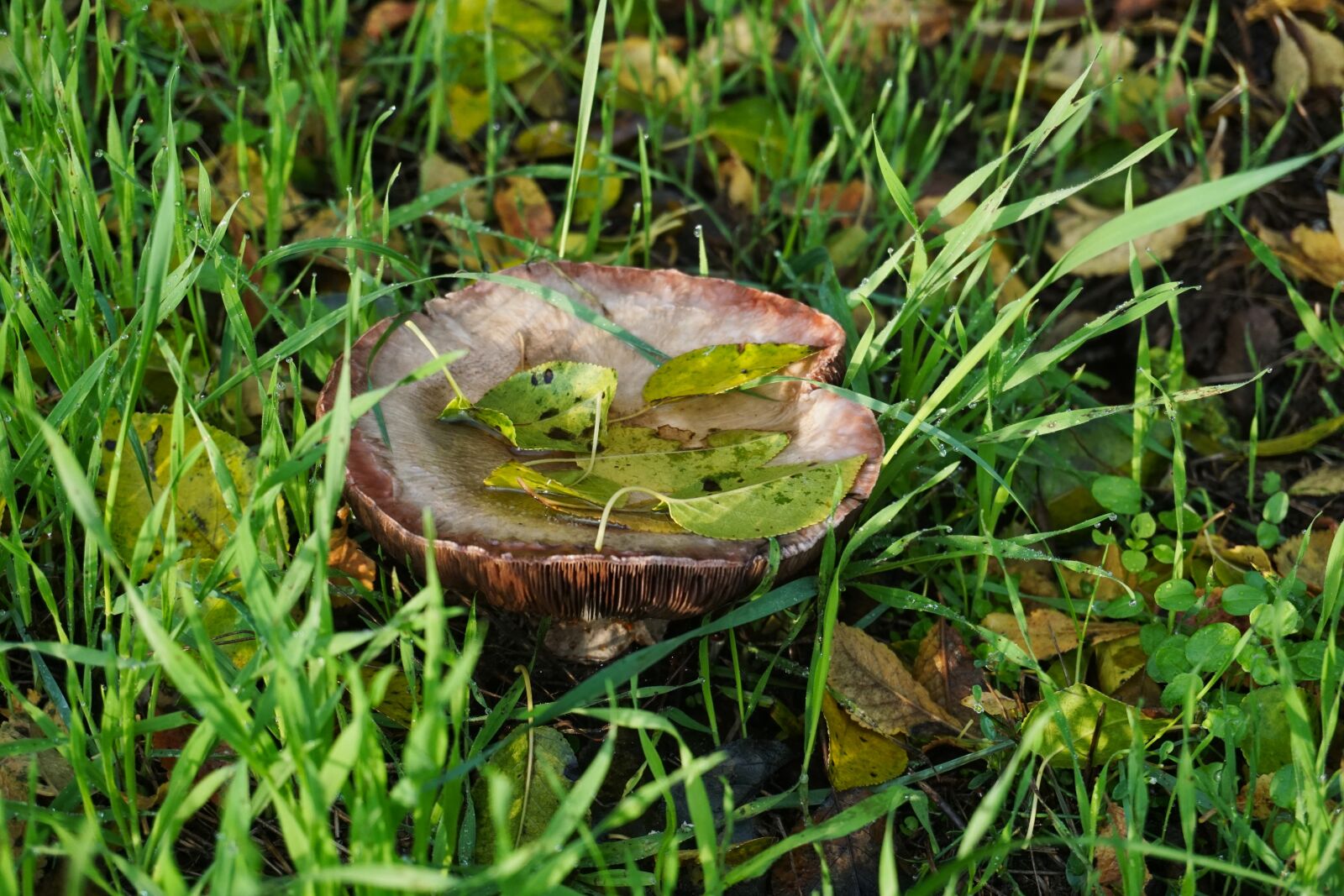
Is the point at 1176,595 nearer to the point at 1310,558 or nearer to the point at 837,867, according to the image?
the point at 1310,558

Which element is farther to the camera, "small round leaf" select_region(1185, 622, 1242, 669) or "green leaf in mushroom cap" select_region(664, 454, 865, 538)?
"small round leaf" select_region(1185, 622, 1242, 669)

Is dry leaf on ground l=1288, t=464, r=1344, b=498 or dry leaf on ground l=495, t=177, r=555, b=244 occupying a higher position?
dry leaf on ground l=495, t=177, r=555, b=244

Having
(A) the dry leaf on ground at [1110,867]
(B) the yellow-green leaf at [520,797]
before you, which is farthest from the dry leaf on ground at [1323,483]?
(B) the yellow-green leaf at [520,797]

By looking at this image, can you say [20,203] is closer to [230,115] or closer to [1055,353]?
[230,115]

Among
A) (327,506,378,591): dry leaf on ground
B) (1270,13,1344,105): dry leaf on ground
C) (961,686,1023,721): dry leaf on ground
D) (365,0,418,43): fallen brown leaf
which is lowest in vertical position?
(961,686,1023,721): dry leaf on ground

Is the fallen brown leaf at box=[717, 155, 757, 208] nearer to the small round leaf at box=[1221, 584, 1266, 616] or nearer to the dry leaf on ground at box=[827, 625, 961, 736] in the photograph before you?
the dry leaf on ground at box=[827, 625, 961, 736]

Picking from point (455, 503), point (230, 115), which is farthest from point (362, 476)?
point (230, 115)

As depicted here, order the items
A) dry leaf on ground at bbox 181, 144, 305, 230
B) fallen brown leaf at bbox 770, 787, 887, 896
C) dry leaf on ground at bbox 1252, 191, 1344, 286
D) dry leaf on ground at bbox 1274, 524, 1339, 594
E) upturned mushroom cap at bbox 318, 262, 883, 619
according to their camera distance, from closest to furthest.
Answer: upturned mushroom cap at bbox 318, 262, 883, 619, fallen brown leaf at bbox 770, 787, 887, 896, dry leaf on ground at bbox 1274, 524, 1339, 594, dry leaf on ground at bbox 181, 144, 305, 230, dry leaf on ground at bbox 1252, 191, 1344, 286

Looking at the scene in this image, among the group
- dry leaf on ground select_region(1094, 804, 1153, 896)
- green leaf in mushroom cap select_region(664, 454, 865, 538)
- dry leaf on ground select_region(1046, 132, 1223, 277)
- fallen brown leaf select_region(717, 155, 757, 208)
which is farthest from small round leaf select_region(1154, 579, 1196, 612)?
fallen brown leaf select_region(717, 155, 757, 208)
